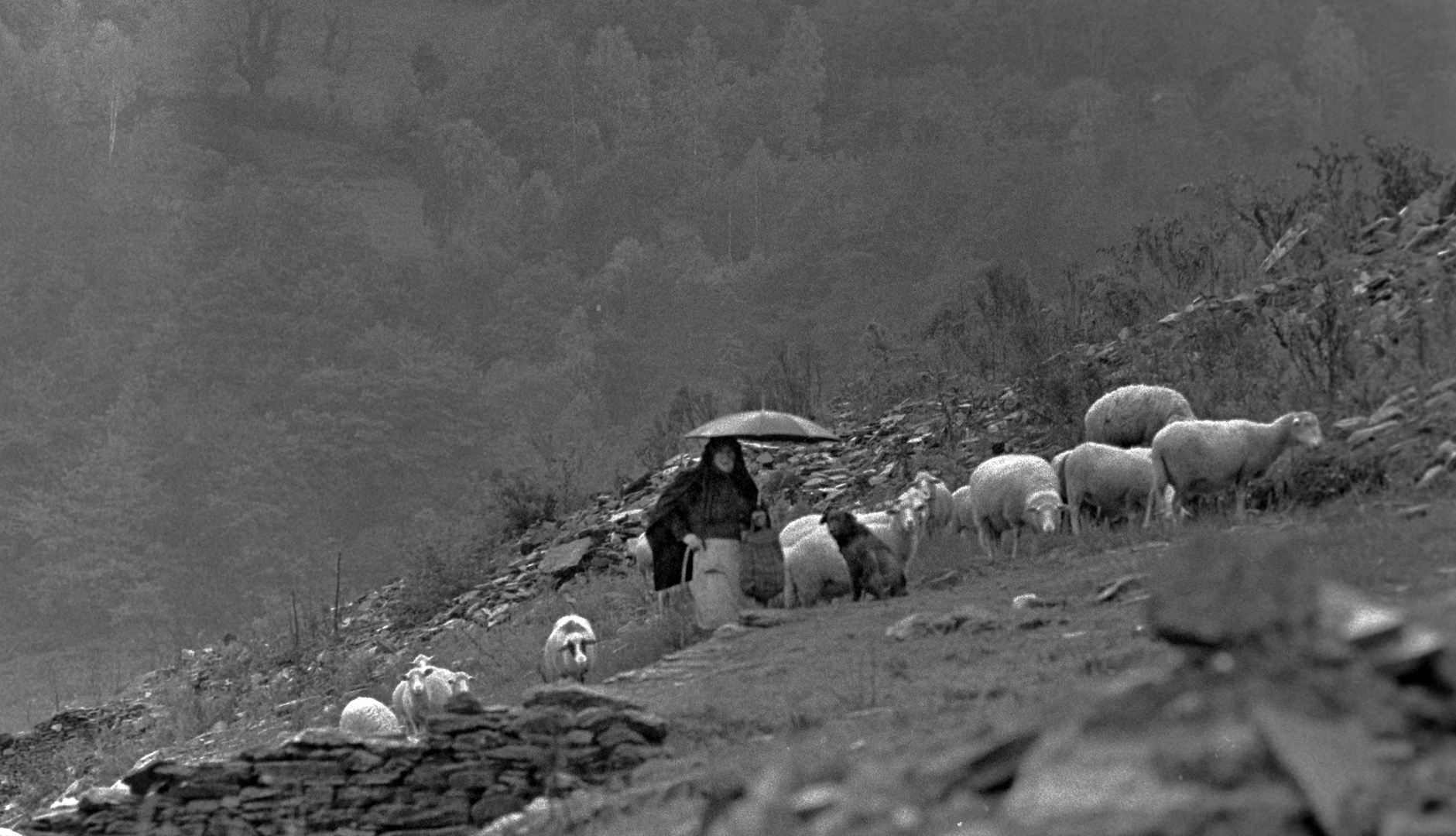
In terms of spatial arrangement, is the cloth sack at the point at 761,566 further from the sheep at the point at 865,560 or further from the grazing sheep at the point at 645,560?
the grazing sheep at the point at 645,560

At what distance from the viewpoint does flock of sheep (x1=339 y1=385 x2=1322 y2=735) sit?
19.5 meters

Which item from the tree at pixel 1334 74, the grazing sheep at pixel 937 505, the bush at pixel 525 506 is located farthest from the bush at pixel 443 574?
the tree at pixel 1334 74

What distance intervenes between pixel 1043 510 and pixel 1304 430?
2.41 m

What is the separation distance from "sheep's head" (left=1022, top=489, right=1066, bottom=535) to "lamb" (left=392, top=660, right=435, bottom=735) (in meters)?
5.15

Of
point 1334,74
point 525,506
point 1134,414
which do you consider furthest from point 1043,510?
point 1334,74

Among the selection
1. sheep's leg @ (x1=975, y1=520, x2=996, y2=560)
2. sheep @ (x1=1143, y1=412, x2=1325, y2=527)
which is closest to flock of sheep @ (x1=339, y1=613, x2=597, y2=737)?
sheep's leg @ (x1=975, y1=520, x2=996, y2=560)

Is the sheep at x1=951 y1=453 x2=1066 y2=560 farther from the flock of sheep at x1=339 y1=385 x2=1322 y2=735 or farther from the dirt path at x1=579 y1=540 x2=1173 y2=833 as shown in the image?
the dirt path at x1=579 y1=540 x2=1173 y2=833

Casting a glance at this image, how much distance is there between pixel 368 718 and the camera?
1962cm

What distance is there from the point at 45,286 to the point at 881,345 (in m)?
70.4

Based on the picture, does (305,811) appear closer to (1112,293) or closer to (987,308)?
(1112,293)

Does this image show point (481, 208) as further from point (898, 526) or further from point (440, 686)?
point (440, 686)

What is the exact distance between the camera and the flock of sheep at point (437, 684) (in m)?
19.2

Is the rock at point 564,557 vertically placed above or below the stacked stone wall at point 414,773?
above

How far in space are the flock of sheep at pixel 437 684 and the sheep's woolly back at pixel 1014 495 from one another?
12.1 ft
